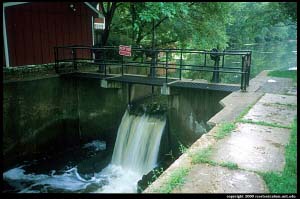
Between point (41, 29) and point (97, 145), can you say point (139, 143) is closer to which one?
point (97, 145)

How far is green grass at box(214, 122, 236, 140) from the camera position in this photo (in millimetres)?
5387

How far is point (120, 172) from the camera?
9.33 meters

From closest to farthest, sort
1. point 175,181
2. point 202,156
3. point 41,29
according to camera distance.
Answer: point 175,181, point 202,156, point 41,29

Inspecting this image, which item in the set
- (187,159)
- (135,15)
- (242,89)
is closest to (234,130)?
(187,159)

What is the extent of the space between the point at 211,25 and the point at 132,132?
798cm

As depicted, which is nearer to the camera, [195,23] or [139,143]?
[139,143]

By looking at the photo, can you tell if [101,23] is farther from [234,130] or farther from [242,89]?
[234,130]

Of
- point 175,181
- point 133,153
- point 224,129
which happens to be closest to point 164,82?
point 133,153

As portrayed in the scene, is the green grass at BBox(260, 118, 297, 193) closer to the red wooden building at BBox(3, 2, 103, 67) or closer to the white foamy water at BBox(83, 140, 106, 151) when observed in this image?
the white foamy water at BBox(83, 140, 106, 151)

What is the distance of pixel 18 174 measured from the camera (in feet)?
29.4

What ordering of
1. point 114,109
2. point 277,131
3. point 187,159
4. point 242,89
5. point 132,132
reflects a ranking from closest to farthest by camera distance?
point 187,159 < point 277,131 < point 242,89 < point 132,132 < point 114,109

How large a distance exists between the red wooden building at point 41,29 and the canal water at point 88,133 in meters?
1.92

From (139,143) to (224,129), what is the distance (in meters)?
4.30

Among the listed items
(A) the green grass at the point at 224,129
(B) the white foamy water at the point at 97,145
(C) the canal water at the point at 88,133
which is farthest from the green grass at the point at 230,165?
(B) the white foamy water at the point at 97,145
